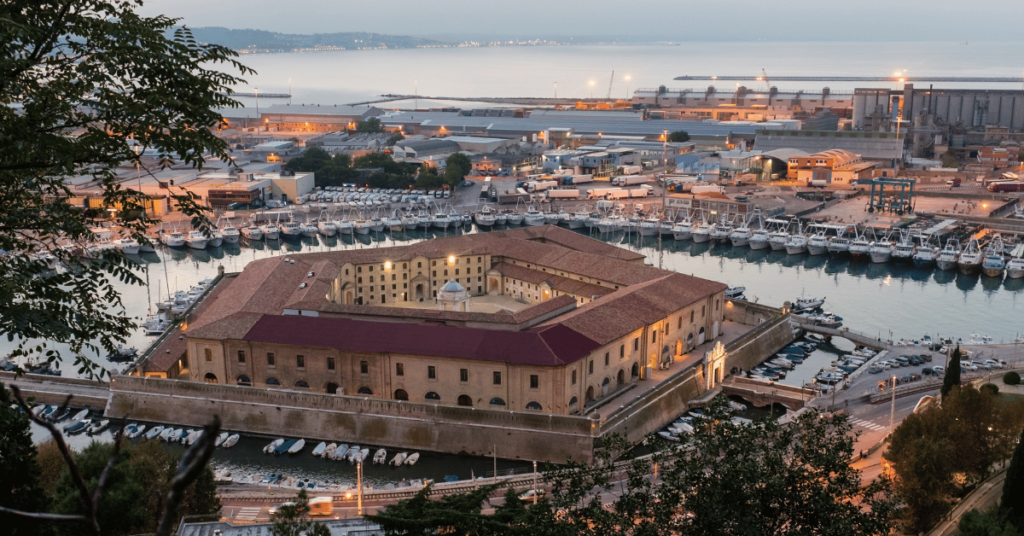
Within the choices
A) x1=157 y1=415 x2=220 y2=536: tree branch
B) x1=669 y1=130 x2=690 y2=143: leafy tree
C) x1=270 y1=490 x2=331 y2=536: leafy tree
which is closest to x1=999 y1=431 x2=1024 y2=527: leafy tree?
x1=270 y1=490 x2=331 y2=536: leafy tree

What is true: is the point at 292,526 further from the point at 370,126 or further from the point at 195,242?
the point at 370,126

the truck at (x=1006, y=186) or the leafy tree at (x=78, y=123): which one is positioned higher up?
the leafy tree at (x=78, y=123)

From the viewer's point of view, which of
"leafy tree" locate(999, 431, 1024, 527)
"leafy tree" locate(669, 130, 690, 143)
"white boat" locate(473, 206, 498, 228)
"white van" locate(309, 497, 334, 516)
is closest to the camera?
"leafy tree" locate(999, 431, 1024, 527)

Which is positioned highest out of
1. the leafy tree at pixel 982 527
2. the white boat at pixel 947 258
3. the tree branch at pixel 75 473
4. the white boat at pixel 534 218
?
the tree branch at pixel 75 473

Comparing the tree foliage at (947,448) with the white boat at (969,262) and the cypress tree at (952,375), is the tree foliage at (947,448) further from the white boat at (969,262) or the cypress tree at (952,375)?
the white boat at (969,262)

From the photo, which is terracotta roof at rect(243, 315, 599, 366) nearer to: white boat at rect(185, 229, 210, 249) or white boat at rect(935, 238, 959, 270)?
white boat at rect(185, 229, 210, 249)

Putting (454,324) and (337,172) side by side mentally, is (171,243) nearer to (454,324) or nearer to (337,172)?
(337,172)

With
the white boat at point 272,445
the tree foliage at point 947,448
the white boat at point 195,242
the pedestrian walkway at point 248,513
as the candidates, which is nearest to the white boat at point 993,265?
the tree foliage at point 947,448
